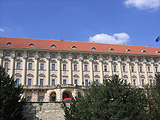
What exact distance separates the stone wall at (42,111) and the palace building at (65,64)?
9.62 meters

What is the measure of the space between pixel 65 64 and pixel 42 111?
20185mm

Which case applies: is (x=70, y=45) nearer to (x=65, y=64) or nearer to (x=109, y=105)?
(x=65, y=64)

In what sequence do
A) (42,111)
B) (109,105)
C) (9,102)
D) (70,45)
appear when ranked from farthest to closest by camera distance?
1. (70,45)
2. (42,111)
3. (9,102)
4. (109,105)

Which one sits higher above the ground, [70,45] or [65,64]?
[70,45]

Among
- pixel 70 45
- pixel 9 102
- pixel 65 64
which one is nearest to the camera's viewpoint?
pixel 9 102

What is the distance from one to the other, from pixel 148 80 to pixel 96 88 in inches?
1223

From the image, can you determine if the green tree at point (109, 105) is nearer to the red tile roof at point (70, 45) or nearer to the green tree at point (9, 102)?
the green tree at point (9, 102)

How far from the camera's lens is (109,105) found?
24.1m

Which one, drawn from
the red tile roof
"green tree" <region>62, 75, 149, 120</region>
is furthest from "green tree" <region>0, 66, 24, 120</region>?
the red tile roof

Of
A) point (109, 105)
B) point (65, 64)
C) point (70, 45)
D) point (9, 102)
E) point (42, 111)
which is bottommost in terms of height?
point (42, 111)

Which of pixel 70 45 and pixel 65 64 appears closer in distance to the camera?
pixel 65 64

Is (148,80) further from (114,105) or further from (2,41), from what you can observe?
(2,41)

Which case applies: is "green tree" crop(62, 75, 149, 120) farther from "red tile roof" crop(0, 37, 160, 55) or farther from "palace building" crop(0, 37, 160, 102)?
"red tile roof" crop(0, 37, 160, 55)

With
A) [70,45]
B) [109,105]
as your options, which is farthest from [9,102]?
[70,45]
